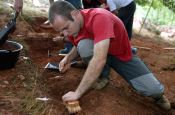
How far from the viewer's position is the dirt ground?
3121mm

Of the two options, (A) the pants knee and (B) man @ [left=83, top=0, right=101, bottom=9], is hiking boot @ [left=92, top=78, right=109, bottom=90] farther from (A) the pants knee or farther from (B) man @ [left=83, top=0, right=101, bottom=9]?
(B) man @ [left=83, top=0, right=101, bottom=9]

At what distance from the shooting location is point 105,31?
2.83 metres

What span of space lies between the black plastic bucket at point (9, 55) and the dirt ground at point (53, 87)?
0.07 metres

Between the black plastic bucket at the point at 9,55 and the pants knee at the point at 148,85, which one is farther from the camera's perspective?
the black plastic bucket at the point at 9,55

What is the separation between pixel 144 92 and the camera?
338cm

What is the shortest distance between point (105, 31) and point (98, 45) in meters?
0.12

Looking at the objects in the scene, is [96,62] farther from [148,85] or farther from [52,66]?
[52,66]

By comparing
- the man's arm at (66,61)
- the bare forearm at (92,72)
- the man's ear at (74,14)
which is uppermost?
the man's ear at (74,14)

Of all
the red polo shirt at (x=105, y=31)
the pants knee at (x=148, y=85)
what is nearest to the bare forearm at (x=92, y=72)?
the red polo shirt at (x=105, y=31)

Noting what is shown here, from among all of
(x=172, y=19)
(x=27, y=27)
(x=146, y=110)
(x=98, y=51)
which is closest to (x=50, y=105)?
(x=98, y=51)

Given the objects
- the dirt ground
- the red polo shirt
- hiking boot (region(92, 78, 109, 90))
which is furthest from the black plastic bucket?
hiking boot (region(92, 78, 109, 90))

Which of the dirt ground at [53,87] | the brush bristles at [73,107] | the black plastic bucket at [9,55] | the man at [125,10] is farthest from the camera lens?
the man at [125,10]

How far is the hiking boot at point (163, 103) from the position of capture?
347 cm

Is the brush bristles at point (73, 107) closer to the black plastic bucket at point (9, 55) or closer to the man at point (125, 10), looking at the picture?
the black plastic bucket at point (9, 55)
